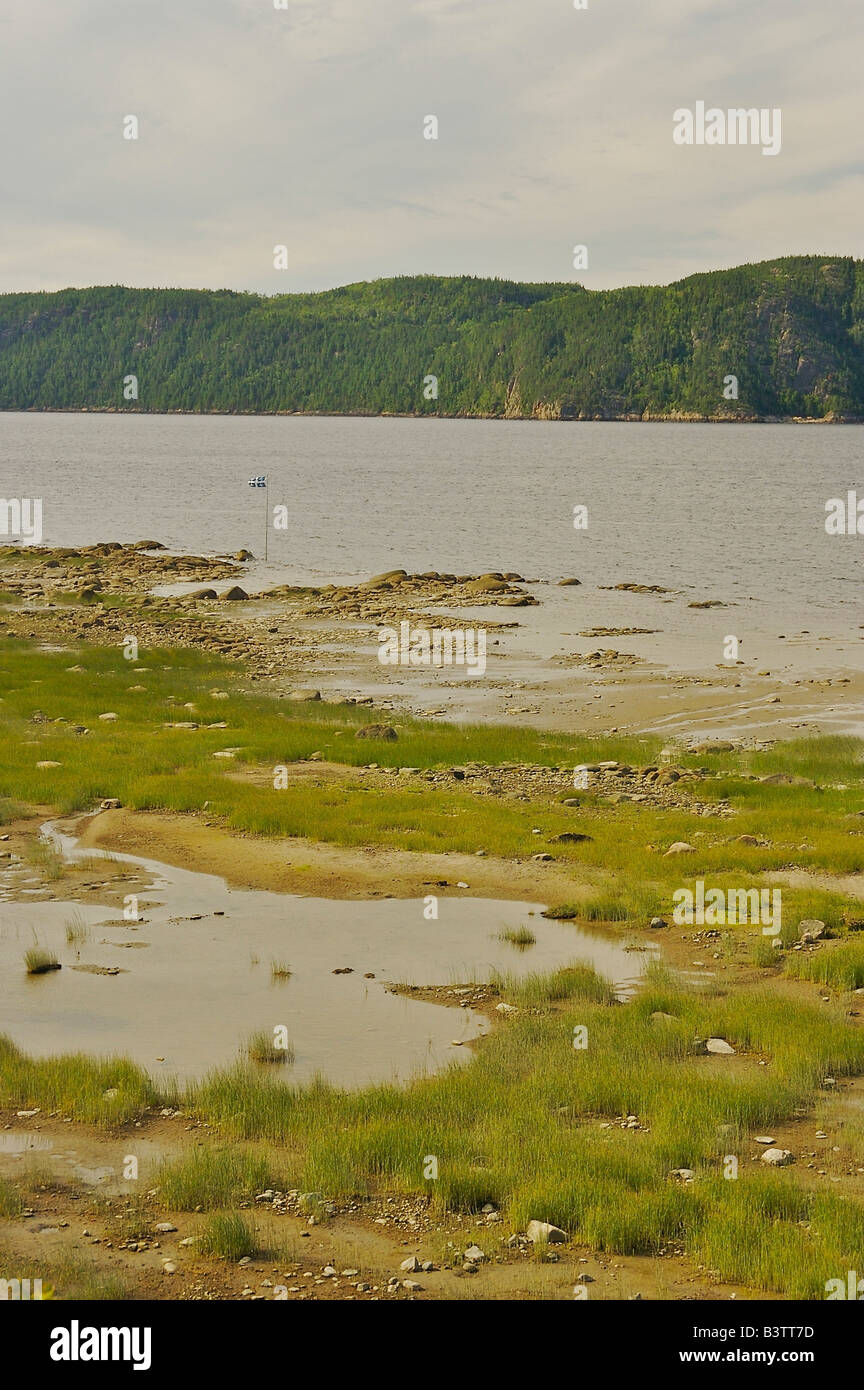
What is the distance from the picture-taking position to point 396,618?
1876 inches

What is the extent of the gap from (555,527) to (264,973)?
232 feet

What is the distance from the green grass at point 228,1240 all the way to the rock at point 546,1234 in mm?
1853

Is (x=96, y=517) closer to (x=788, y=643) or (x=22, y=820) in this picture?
(x=788, y=643)

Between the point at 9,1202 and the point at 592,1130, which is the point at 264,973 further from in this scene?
the point at 9,1202

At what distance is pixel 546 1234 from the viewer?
29.3ft

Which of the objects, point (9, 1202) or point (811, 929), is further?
point (811, 929)

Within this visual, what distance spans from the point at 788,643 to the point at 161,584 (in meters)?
26.8

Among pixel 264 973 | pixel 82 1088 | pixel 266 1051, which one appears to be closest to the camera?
pixel 82 1088

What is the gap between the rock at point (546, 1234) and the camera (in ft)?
29.3

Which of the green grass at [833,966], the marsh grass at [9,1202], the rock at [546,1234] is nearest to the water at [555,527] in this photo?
the green grass at [833,966]

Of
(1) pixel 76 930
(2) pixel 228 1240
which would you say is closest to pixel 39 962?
(1) pixel 76 930

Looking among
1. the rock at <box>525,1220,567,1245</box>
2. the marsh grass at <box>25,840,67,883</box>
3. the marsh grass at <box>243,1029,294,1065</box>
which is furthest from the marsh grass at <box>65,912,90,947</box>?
the rock at <box>525,1220,567,1245</box>

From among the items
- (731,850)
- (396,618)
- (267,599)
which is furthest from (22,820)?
(267,599)

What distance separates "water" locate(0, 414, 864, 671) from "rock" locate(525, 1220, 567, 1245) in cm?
2986
